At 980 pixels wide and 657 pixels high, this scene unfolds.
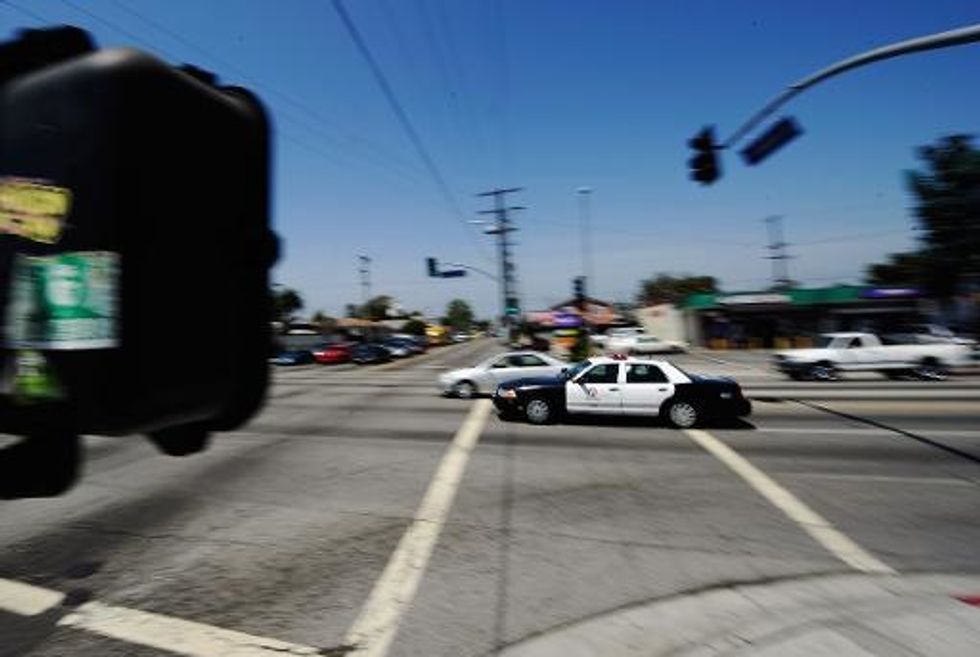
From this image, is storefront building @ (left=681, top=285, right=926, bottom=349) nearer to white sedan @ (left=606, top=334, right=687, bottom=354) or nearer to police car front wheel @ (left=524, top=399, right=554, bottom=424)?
white sedan @ (left=606, top=334, right=687, bottom=354)

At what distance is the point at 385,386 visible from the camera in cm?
2694

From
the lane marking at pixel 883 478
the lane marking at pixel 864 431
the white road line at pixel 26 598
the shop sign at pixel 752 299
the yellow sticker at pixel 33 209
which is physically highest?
the shop sign at pixel 752 299

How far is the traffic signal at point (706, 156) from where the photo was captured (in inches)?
536

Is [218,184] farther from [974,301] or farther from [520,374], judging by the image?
[974,301]


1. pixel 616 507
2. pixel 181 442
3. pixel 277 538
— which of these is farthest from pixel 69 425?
pixel 616 507

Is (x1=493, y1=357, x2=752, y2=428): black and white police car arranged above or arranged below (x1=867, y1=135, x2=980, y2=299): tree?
below

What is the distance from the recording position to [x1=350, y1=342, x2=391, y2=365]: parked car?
4594 centimetres

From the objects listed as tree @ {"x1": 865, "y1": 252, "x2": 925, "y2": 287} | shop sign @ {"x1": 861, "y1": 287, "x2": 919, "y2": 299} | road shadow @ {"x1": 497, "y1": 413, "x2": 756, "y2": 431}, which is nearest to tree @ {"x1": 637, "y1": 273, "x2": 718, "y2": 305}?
tree @ {"x1": 865, "y1": 252, "x2": 925, "y2": 287}

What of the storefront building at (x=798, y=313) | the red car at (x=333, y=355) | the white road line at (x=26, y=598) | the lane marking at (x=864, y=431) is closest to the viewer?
the white road line at (x=26, y=598)

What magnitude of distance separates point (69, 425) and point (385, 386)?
25.8 m

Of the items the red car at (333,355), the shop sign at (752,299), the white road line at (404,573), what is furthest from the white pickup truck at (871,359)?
the red car at (333,355)

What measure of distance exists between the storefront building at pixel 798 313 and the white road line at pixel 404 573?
4416 cm

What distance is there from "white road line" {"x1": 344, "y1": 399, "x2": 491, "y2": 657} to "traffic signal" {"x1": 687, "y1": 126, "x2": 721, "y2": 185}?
7.18m

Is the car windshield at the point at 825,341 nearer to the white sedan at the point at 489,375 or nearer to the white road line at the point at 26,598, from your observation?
the white sedan at the point at 489,375
